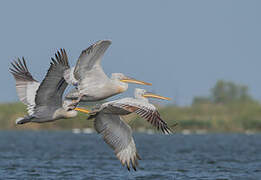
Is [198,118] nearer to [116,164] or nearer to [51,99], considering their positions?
[116,164]

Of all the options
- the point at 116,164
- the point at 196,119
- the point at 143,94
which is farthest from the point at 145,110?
the point at 196,119

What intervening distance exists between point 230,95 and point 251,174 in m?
67.3

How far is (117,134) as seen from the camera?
1411 centimetres

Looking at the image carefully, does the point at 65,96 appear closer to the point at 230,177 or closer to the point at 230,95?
the point at 230,177

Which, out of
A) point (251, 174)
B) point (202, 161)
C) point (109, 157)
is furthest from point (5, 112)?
point (251, 174)

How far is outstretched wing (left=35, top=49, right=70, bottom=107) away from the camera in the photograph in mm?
14961

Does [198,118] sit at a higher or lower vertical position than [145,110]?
lower

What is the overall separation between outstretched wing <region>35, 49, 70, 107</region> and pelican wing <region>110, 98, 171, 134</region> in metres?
2.00

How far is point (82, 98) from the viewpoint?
1455 cm

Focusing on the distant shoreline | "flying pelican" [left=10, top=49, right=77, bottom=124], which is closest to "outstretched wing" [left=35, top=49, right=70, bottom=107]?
"flying pelican" [left=10, top=49, right=77, bottom=124]

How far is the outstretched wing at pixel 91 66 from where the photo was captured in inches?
544

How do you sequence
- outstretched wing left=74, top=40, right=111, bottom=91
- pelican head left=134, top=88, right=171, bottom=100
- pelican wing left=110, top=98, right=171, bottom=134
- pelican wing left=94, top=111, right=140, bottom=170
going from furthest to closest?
pelican head left=134, top=88, right=171, bottom=100, pelican wing left=94, top=111, right=140, bottom=170, outstretched wing left=74, top=40, right=111, bottom=91, pelican wing left=110, top=98, right=171, bottom=134

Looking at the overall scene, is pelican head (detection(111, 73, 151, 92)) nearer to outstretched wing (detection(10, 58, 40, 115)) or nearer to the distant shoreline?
outstretched wing (detection(10, 58, 40, 115))

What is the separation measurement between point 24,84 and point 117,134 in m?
4.51
